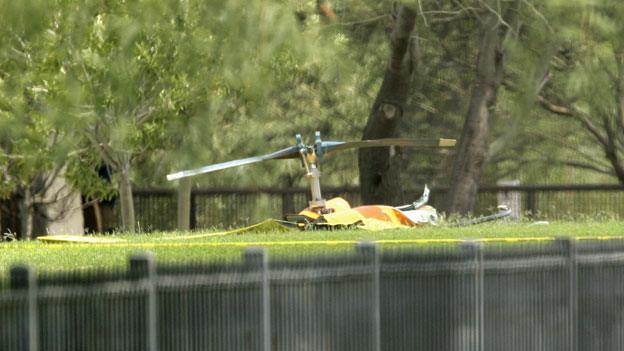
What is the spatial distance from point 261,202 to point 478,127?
7532mm

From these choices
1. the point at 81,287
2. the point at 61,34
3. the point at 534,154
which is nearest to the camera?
the point at 81,287

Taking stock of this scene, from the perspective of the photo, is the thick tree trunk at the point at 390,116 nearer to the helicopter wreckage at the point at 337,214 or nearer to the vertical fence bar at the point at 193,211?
the helicopter wreckage at the point at 337,214

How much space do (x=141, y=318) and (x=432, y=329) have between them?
10.1 ft

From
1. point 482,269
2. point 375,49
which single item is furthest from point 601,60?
point 482,269

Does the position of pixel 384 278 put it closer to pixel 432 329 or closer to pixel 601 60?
pixel 432 329

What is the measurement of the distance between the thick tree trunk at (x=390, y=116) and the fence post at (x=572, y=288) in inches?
682

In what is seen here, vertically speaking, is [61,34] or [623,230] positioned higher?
[61,34]

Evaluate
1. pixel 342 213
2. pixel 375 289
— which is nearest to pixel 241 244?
pixel 375 289

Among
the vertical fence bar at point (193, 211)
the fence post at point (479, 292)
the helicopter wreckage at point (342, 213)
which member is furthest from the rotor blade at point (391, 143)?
the vertical fence bar at point (193, 211)

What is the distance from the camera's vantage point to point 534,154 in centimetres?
4225

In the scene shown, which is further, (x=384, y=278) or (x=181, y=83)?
(x=181, y=83)

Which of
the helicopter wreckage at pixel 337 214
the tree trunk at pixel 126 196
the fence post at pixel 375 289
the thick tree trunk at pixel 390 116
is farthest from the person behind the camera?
the tree trunk at pixel 126 196

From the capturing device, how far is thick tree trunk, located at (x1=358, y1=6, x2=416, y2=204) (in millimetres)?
30172

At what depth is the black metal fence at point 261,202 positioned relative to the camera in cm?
3747
